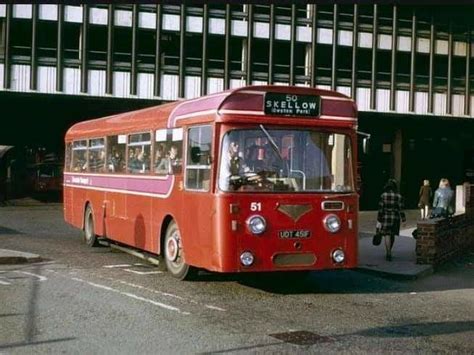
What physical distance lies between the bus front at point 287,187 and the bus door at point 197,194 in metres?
0.27

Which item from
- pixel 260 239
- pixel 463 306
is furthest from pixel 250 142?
pixel 463 306

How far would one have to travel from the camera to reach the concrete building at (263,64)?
3538 centimetres

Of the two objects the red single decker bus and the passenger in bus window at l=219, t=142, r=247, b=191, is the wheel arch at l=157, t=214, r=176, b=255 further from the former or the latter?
the passenger in bus window at l=219, t=142, r=247, b=191

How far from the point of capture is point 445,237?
50.0 feet

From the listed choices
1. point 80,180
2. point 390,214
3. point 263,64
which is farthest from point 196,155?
point 263,64

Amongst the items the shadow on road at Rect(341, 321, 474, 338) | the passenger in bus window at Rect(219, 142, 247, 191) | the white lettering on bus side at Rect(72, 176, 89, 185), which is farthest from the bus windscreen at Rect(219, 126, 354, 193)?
the white lettering on bus side at Rect(72, 176, 89, 185)

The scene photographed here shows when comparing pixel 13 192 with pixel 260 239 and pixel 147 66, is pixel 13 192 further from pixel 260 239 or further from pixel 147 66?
pixel 260 239

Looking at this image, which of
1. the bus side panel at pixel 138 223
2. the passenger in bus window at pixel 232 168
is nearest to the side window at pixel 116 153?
the bus side panel at pixel 138 223

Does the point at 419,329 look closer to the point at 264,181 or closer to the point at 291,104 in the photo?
the point at 264,181

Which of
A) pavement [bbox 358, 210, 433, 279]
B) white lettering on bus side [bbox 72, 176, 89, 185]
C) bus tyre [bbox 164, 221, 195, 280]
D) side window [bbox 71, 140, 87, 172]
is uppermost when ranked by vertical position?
side window [bbox 71, 140, 87, 172]

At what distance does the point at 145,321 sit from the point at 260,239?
2.38 meters

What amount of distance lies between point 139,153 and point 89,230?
4.25 meters

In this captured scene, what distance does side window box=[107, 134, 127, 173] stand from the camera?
570 inches

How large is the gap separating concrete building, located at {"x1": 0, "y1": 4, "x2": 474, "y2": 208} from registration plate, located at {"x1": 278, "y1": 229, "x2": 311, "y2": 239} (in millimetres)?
25943
